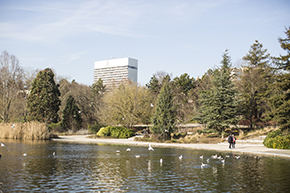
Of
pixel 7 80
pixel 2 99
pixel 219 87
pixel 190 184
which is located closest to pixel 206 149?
pixel 219 87

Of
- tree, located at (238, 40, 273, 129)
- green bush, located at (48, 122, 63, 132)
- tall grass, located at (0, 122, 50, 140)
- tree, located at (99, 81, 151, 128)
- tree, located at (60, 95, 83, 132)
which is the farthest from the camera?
tree, located at (99, 81, 151, 128)

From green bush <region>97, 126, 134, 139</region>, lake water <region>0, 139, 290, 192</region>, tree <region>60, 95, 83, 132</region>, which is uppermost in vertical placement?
tree <region>60, 95, 83, 132</region>

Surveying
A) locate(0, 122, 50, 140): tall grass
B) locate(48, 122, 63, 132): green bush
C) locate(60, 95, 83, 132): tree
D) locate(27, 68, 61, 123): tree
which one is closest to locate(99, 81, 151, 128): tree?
locate(60, 95, 83, 132): tree

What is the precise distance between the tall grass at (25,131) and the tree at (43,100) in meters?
9.20

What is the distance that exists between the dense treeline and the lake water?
558 inches

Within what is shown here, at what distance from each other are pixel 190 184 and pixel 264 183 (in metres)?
3.33

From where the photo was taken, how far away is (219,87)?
1394 inches

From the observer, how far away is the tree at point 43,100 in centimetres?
4431

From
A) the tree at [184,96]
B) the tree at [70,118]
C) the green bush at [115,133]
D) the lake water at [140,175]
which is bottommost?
the lake water at [140,175]

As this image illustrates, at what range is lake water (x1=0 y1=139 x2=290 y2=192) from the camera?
36.2ft

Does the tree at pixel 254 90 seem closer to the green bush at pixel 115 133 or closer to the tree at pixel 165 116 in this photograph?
the tree at pixel 165 116

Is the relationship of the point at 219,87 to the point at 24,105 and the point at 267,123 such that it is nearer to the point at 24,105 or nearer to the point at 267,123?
the point at 267,123

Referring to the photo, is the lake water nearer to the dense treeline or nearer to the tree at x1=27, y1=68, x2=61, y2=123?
the dense treeline

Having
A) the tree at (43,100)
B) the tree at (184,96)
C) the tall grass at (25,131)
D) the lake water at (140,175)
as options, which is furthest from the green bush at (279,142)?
the tree at (43,100)
